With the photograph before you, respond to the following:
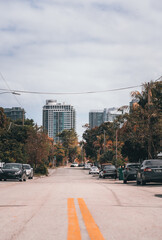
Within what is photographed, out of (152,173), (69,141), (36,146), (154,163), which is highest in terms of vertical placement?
(69,141)

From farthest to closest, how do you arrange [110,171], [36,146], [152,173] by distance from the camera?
[36,146]
[110,171]
[152,173]

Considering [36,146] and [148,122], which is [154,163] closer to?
[148,122]

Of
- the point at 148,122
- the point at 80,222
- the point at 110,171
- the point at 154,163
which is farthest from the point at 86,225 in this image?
the point at 110,171

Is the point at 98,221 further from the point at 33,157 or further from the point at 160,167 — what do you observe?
the point at 33,157

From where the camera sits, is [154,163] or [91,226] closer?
[91,226]

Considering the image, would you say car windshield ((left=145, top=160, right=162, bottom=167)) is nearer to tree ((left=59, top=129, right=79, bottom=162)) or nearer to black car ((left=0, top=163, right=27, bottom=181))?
black car ((left=0, top=163, right=27, bottom=181))

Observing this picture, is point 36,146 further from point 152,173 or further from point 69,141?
point 69,141

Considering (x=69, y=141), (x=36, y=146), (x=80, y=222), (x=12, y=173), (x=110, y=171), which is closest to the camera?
(x=80, y=222)

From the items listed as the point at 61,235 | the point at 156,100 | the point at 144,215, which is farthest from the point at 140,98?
the point at 61,235

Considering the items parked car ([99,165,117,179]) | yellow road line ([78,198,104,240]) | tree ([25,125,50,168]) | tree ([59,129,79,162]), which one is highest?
tree ([59,129,79,162])

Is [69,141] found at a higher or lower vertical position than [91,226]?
higher

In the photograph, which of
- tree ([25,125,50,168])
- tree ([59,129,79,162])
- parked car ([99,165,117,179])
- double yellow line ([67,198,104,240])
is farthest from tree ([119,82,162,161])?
tree ([59,129,79,162])

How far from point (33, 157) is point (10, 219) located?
4777cm

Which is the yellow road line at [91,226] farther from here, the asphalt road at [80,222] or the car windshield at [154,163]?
the car windshield at [154,163]
